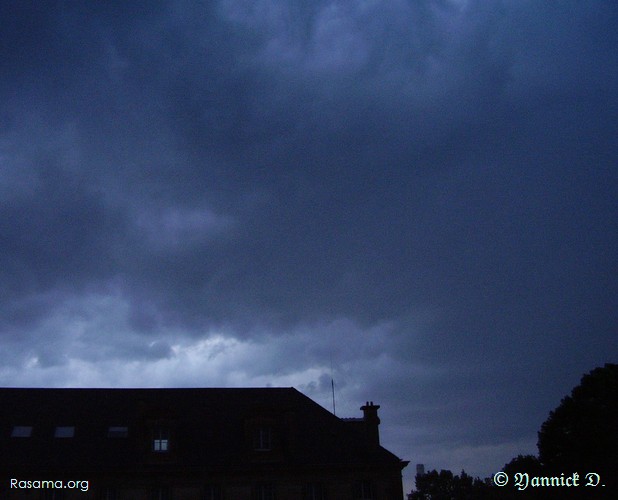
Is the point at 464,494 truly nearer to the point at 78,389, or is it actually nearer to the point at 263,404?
the point at 263,404

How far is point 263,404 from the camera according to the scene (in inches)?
2062

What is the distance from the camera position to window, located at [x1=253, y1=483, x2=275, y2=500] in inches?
1816

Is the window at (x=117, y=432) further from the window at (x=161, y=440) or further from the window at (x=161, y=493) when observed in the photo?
the window at (x=161, y=493)

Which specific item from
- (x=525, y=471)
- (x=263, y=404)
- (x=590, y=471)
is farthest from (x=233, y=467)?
(x=525, y=471)

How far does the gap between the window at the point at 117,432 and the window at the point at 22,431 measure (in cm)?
597

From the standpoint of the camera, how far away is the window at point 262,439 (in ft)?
158

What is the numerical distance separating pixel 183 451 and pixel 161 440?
6.17 ft

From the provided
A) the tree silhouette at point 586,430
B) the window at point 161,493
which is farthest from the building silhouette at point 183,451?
the tree silhouette at point 586,430

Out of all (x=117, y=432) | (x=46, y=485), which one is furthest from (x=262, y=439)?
(x=46, y=485)

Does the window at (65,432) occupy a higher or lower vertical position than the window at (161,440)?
higher

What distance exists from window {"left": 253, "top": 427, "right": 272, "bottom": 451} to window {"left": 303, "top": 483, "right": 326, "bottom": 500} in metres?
4.19

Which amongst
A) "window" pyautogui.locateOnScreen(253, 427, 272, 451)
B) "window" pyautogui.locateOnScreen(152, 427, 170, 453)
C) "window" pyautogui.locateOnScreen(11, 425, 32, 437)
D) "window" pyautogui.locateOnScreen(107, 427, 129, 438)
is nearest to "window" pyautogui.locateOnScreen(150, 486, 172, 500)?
"window" pyautogui.locateOnScreen(152, 427, 170, 453)

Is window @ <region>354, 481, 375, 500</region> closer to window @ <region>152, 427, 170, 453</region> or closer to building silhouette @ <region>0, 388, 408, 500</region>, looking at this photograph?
building silhouette @ <region>0, 388, 408, 500</region>

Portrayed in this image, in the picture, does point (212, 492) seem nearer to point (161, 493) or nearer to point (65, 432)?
point (161, 493)
